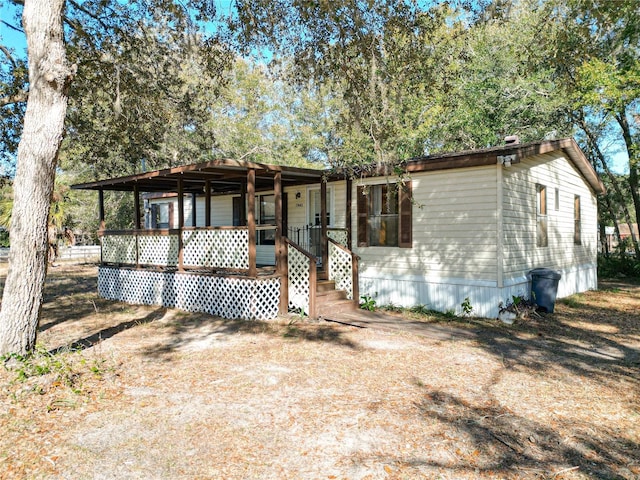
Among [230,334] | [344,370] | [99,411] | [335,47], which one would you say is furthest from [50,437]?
[335,47]

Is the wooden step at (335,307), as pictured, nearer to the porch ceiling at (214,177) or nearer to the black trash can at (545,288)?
the porch ceiling at (214,177)

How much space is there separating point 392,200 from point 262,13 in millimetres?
4748

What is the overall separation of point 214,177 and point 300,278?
3.33 m

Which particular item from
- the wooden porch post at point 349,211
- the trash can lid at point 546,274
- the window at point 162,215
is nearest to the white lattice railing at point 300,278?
the wooden porch post at point 349,211

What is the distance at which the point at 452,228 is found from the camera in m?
9.66

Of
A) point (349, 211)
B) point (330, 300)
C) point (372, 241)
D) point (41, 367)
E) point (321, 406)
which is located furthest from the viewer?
point (349, 211)

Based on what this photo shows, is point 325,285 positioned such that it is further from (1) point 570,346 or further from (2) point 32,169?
(2) point 32,169

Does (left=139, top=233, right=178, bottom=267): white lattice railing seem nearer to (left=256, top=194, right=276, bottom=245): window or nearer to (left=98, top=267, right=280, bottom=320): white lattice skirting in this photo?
(left=98, top=267, right=280, bottom=320): white lattice skirting

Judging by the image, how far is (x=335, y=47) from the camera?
8070 mm

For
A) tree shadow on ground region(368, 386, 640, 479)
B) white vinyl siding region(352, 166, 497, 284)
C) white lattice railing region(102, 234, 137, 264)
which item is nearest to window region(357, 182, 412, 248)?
white vinyl siding region(352, 166, 497, 284)

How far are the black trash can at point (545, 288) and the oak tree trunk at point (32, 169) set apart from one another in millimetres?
9218

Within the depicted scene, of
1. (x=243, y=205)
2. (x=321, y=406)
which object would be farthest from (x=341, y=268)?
(x=321, y=406)

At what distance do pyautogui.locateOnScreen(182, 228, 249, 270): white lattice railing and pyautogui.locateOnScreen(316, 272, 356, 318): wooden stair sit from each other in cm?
167

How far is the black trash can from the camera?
9.91 meters
